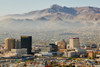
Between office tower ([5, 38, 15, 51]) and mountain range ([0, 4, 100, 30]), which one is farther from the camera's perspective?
mountain range ([0, 4, 100, 30])

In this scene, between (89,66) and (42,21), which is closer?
(89,66)

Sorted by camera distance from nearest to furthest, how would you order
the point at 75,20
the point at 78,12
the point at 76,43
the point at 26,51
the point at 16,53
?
1. the point at 16,53
2. the point at 26,51
3. the point at 76,43
4. the point at 75,20
5. the point at 78,12

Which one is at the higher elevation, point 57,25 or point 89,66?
point 57,25

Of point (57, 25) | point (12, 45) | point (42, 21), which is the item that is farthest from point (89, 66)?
point (42, 21)

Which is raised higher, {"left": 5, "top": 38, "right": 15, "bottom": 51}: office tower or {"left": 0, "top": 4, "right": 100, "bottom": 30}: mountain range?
{"left": 0, "top": 4, "right": 100, "bottom": 30}: mountain range

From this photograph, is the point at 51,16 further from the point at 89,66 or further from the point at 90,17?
the point at 89,66

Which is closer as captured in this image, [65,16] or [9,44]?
[9,44]

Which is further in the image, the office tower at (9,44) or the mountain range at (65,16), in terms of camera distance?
the mountain range at (65,16)

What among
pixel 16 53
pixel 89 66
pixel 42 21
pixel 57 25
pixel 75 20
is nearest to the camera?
pixel 89 66

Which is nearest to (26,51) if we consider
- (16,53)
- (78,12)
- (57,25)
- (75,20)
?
(16,53)

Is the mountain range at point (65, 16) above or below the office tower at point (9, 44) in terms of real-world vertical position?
above
